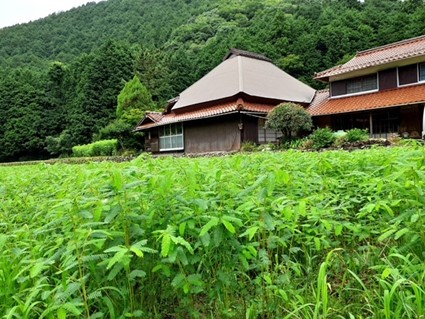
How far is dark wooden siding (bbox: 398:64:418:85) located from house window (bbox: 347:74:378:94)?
3.65 feet

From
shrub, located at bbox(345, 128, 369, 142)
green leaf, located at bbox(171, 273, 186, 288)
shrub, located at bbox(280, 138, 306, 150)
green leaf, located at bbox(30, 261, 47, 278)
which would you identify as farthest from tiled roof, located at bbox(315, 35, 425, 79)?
green leaf, located at bbox(30, 261, 47, 278)

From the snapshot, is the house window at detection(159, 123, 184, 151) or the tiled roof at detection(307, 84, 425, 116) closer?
the tiled roof at detection(307, 84, 425, 116)

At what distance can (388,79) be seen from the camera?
16.3 m

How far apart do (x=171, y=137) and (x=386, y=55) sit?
12.2 m

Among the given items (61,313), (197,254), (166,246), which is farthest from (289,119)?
(61,313)

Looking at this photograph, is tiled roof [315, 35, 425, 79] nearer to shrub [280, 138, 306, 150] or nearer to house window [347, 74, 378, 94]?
house window [347, 74, 378, 94]

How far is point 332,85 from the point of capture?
18.3 m

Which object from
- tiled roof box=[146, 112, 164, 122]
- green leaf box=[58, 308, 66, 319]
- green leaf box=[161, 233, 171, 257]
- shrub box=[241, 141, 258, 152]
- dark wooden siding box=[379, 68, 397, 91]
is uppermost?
dark wooden siding box=[379, 68, 397, 91]

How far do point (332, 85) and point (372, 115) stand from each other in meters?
2.67

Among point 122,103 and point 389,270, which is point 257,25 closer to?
point 122,103

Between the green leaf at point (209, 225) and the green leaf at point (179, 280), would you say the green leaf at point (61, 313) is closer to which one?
the green leaf at point (179, 280)

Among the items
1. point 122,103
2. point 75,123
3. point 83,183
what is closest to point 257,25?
point 122,103

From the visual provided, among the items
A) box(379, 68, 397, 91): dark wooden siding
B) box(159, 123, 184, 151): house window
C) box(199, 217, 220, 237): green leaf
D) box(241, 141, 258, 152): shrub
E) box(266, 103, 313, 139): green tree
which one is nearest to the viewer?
box(199, 217, 220, 237): green leaf

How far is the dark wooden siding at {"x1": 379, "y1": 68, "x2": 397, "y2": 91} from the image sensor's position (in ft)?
53.1
